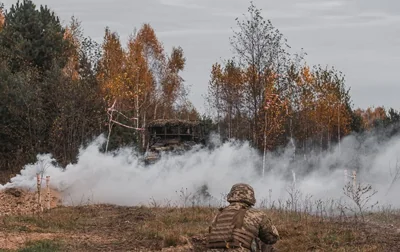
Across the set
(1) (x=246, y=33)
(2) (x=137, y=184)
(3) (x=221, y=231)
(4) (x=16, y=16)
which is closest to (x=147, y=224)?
(3) (x=221, y=231)

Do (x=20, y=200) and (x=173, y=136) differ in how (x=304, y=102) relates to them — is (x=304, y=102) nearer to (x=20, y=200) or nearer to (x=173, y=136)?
(x=173, y=136)

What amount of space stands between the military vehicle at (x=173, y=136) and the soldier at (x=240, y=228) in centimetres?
2088

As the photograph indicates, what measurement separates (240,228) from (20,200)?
19247 mm

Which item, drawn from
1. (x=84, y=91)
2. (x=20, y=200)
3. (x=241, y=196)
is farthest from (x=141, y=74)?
(x=241, y=196)

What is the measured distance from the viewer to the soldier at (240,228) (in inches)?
345

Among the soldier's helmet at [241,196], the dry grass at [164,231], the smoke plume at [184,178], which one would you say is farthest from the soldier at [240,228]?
the smoke plume at [184,178]

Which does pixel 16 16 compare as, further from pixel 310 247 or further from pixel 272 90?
pixel 310 247

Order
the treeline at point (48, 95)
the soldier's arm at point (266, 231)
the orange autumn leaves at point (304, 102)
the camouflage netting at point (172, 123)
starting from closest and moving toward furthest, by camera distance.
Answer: the soldier's arm at point (266, 231), the camouflage netting at point (172, 123), the treeline at point (48, 95), the orange autumn leaves at point (304, 102)

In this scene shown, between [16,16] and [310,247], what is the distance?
30152 mm

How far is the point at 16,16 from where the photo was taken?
39.0 meters

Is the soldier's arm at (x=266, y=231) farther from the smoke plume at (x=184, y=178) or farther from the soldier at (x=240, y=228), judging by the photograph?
the smoke plume at (x=184, y=178)

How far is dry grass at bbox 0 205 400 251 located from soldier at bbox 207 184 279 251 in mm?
4023

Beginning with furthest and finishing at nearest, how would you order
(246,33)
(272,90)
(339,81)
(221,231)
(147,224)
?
(339,81) < (272,90) < (246,33) < (147,224) < (221,231)

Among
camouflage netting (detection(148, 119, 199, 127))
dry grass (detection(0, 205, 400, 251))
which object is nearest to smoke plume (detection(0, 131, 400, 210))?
camouflage netting (detection(148, 119, 199, 127))
